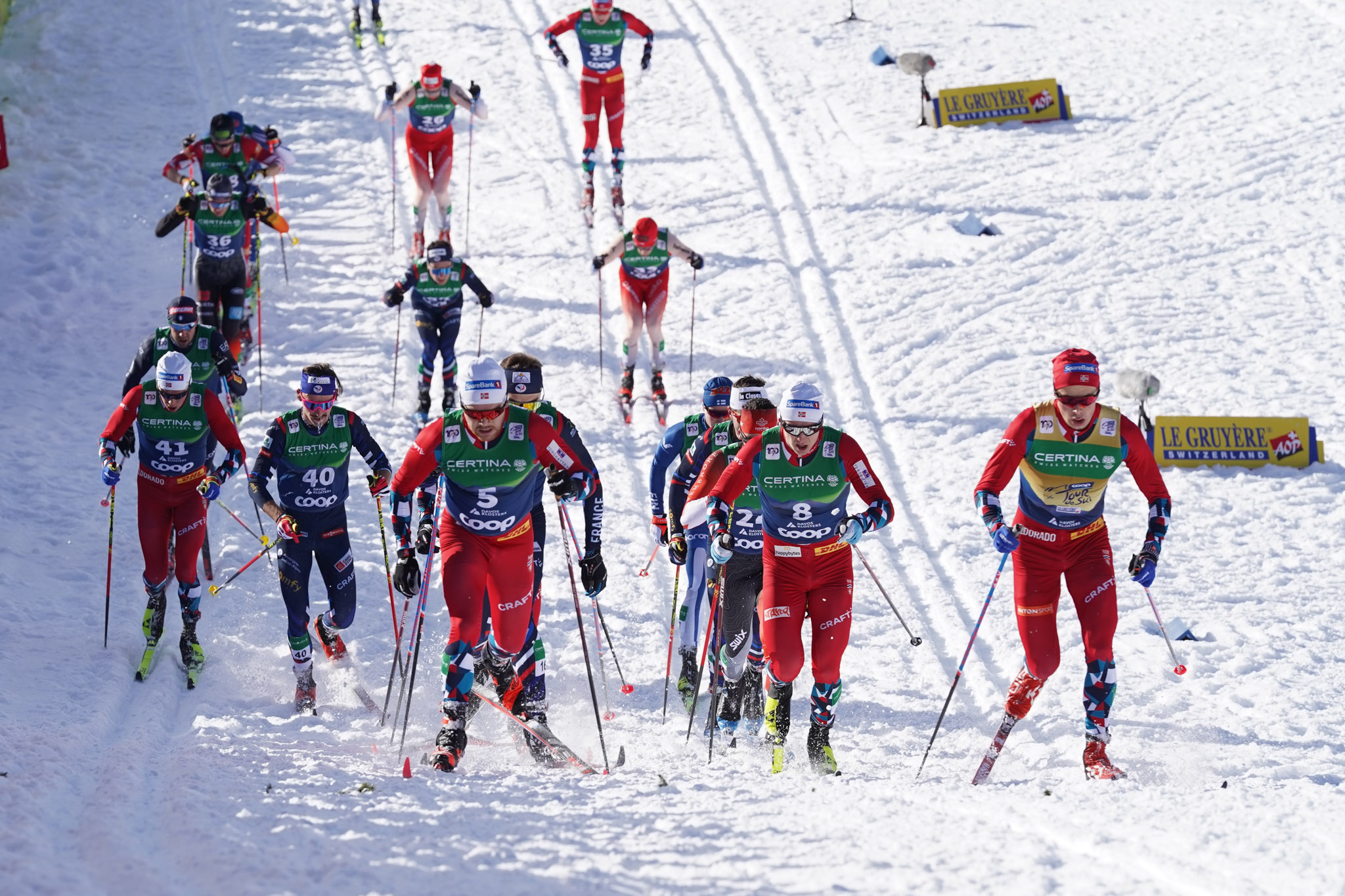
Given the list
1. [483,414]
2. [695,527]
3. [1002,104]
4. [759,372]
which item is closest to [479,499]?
[483,414]

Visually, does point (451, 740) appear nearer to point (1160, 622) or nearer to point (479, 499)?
point (479, 499)

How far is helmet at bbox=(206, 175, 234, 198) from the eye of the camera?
12383 mm

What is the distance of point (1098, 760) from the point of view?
7711 mm

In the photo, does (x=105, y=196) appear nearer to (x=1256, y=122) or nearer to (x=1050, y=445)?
(x=1050, y=445)

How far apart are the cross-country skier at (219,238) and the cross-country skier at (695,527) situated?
5517 millimetres

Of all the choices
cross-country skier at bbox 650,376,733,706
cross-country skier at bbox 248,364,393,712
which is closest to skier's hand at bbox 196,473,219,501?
cross-country skier at bbox 248,364,393,712

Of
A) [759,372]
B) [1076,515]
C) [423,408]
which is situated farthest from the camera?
[759,372]

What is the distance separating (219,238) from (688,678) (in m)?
6.58

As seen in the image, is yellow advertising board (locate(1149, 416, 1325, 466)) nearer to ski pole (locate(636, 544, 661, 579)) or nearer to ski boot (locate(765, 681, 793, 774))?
ski pole (locate(636, 544, 661, 579))

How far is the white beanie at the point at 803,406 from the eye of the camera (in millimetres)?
7445

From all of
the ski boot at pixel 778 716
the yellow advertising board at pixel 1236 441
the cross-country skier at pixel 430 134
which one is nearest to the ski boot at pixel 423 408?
the cross-country skier at pixel 430 134

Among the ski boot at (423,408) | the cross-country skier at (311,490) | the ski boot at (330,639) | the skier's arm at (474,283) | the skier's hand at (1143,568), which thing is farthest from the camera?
the ski boot at (423,408)

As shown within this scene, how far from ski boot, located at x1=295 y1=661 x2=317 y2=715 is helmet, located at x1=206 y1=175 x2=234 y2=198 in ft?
18.3

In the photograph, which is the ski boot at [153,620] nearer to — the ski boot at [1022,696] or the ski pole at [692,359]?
the ski boot at [1022,696]
